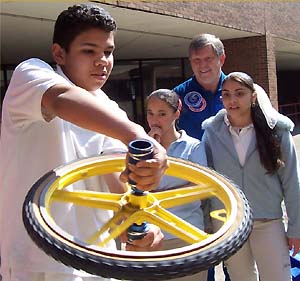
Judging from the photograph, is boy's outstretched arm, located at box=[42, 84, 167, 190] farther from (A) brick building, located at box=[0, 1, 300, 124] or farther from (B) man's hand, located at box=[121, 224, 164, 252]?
(A) brick building, located at box=[0, 1, 300, 124]

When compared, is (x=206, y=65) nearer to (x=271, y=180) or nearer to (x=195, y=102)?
(x=195, y=102)

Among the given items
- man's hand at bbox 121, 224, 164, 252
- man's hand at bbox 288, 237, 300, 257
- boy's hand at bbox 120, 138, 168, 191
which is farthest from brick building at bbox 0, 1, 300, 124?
boy's hand at bbox 120, 138, 168, 191

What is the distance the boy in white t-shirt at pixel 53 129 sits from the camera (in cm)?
149

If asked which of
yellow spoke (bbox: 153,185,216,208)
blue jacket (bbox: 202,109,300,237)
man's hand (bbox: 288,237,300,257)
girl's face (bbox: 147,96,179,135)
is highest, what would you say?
girl's face (bbox: 147,96,179,135)

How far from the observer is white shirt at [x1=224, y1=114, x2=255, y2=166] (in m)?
3.39

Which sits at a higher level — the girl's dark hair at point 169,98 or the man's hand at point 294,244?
the girl's dark hair at point 169,98

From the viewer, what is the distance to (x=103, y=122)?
141 centimetres

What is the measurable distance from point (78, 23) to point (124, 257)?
86 centimetres

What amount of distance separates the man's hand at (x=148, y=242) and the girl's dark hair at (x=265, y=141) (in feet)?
5.52

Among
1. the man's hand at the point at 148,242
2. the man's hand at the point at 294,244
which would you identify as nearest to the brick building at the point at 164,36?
the man's hand at the point at 294,244

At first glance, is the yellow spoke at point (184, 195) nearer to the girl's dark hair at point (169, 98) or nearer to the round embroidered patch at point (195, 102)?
the girl's dark hair at point (169, 98)

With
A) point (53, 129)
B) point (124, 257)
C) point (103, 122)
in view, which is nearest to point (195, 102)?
point (53, 129)

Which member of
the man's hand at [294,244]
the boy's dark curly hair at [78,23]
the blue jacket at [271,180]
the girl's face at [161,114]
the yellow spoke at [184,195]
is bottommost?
the man's hand at [294,244]

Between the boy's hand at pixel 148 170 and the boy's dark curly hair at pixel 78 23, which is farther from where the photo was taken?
the boy's dark curly hair at pixel 78 23
